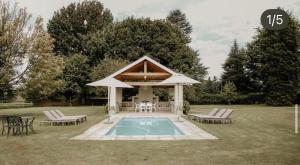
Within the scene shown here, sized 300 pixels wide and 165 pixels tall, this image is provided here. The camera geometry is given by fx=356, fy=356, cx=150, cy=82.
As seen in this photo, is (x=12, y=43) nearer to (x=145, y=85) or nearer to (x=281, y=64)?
(x=145, y=85)

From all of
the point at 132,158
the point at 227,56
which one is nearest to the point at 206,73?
the point at 227,56

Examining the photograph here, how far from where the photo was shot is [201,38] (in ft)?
177

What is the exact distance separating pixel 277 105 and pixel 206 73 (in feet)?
51.9

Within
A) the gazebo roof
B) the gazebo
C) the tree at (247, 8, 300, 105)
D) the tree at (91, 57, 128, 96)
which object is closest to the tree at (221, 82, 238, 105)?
the tree at (247, 8, 300, 105)

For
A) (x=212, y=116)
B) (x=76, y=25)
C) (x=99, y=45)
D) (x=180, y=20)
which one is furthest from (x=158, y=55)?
(x=180, y=20)

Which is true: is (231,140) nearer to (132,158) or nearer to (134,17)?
(132,158)

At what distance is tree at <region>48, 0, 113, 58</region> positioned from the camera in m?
48.2

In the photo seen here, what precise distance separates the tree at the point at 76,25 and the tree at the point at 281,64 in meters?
22.5

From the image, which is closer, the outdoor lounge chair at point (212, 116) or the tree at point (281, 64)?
the outdoor lounge chair at point (212, 116)

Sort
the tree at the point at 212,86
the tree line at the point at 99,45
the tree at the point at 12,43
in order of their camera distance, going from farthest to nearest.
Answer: the tree at the point at 212,86, the tree line at the point at 99,45, the tree at the point at 12,43

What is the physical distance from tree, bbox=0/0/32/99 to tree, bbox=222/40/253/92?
32.5 metres

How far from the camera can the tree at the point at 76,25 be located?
158ft

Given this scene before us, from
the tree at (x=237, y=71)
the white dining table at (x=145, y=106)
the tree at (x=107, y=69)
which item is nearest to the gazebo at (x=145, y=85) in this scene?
Answer: the white dining table at (x=145, y=106)

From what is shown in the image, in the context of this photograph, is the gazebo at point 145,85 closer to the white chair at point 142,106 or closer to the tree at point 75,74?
the white chair at point 142,106
